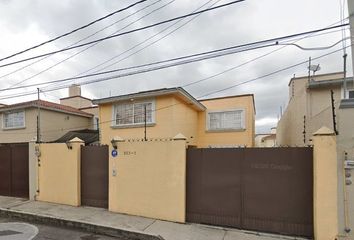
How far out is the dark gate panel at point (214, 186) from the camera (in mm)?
6734

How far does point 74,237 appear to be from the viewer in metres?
6.43

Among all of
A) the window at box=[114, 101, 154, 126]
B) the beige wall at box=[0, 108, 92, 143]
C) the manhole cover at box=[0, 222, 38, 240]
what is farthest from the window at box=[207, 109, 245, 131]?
the manhole cover at box=[0, 222, 38, 240]

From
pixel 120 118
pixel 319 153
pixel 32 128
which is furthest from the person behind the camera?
pixel 32 128

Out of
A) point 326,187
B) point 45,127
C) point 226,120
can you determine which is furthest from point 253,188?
point 45,127

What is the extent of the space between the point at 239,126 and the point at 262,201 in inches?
353

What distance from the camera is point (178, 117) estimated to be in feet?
40.1

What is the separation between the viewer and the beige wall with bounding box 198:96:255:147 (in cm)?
1494

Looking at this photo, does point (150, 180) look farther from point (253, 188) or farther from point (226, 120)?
point (226, 120)

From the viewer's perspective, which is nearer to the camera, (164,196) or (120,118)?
(164,196)

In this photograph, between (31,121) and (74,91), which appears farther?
(74,91)

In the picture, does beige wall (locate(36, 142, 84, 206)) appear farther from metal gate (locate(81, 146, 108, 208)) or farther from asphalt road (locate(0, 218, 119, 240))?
asphalt road (locate(0, 218, 119, 240))

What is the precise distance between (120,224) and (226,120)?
10129mm

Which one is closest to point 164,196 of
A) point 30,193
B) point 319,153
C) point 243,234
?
point 243,234

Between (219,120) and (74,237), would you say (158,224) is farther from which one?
(219,120)
